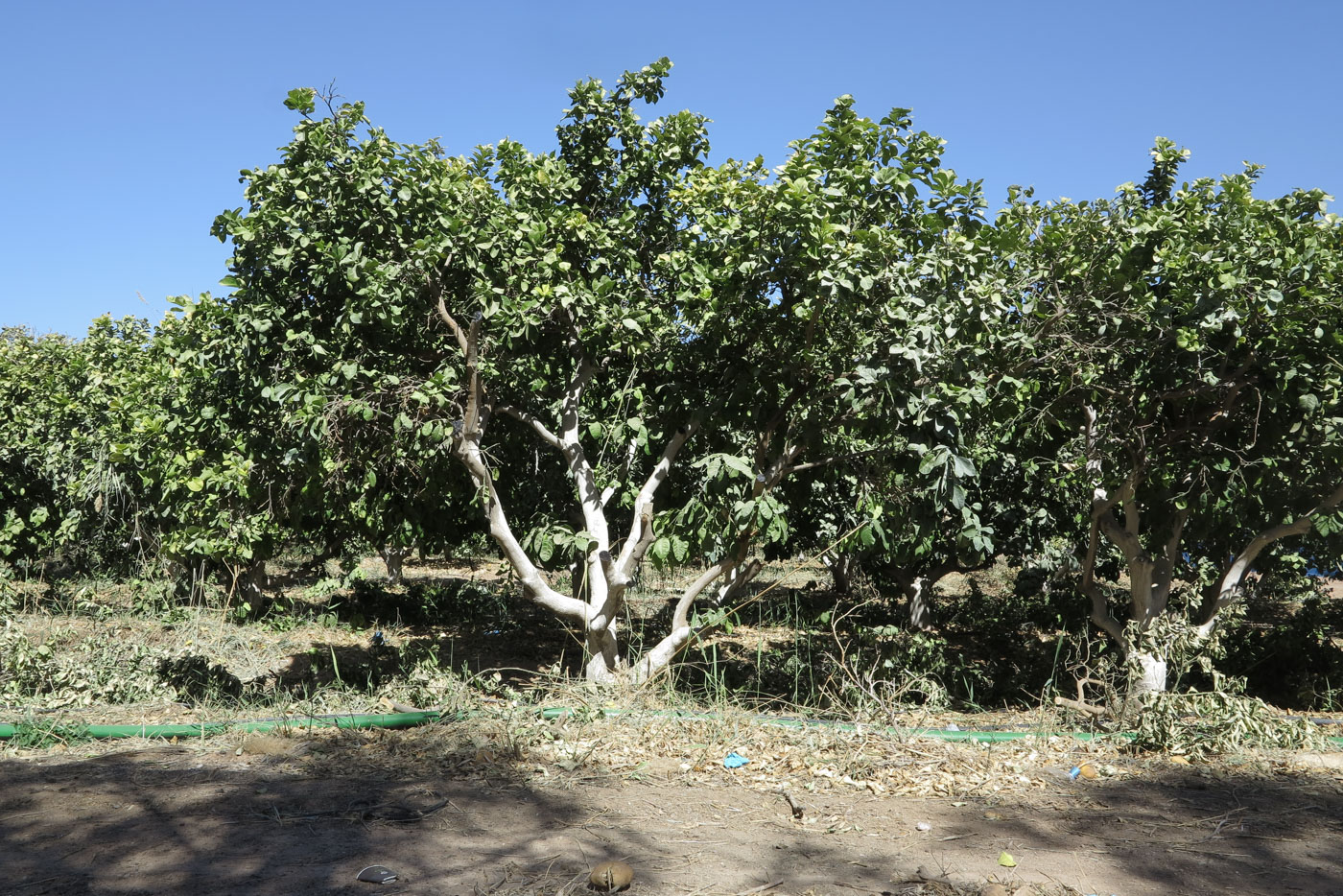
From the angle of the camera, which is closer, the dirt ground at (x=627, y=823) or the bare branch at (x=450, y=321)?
the dirt ground at (x=627, y=823)

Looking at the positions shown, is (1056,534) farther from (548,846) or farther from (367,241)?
(548,846)

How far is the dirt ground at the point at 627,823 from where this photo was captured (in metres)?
3.17

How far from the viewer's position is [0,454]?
12766mm

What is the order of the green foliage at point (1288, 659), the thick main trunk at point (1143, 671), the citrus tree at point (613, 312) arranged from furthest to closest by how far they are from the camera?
the green foliage at point (1288, 659) → the citrus tree at point (613, 312) → the thick main trunk at point (1143, 671)

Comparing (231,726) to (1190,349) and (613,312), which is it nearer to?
(613,312)

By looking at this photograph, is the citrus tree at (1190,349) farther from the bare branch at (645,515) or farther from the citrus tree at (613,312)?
the bare branch at (645,515)

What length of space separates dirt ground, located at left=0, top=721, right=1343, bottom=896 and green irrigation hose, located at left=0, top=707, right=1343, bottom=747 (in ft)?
0.44

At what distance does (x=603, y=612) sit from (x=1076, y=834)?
392cm

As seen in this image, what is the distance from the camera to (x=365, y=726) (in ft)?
16.5

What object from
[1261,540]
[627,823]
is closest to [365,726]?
[627,823]

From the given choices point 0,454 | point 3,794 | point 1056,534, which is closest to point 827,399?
point 3,794

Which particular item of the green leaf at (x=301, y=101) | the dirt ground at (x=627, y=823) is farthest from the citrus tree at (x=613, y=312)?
the dirt ground at (x=627, y=823)

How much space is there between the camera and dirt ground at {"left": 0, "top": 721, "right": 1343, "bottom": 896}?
3.17 metres

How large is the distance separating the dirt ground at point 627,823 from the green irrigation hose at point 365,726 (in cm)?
14
